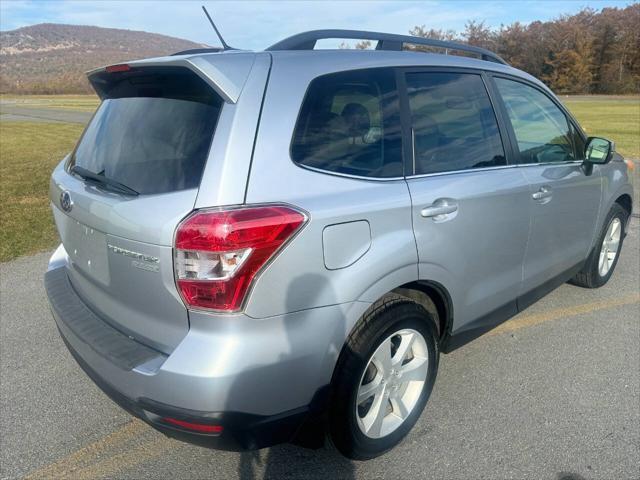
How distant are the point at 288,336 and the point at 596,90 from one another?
2929 inches

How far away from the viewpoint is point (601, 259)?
4.62m

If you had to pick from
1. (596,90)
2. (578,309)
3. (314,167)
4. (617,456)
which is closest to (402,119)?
(314,167)

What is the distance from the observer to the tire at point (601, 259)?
173 inches

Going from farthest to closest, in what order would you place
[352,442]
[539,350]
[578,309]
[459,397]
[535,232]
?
[578,309]
[539,350]
[535,232]
[459,397]
[352,442]

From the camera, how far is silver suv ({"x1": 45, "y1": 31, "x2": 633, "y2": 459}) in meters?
2.00

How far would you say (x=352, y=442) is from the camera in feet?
7.99

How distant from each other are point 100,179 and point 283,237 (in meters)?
0.97

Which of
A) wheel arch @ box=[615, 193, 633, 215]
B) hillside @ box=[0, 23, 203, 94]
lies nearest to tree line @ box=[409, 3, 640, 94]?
wheel arch @ box=[615, 193, 633, 215]

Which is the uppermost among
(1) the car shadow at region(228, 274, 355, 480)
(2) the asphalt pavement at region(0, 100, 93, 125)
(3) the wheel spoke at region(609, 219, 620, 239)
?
(3) the wheel spoke at region(609, 219, 620, 239)

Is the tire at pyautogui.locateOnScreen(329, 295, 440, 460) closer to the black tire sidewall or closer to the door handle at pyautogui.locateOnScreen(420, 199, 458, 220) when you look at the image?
the door handle at pyautogui.locateOnScreen(420, 199, 458, 220)

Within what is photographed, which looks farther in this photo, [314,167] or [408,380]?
[408,380]

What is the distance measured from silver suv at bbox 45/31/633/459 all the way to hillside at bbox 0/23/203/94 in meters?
132

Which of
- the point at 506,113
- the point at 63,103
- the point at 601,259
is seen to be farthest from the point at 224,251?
the point at 63,103

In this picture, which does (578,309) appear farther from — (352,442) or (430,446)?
(352,442)
